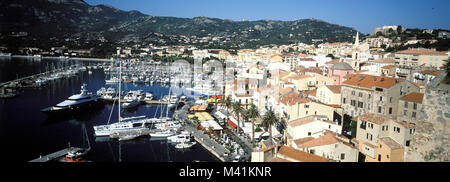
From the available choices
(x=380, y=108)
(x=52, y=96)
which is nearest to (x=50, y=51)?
(x=52, y=96)

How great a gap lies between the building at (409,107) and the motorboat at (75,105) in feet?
78.2

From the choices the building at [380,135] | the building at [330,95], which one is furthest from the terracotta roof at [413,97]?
the building at [330,95]

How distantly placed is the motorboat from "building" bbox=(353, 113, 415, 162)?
2203 cm

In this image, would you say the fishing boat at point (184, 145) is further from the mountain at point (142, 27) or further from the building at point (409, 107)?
the mountain at point (142, 27)

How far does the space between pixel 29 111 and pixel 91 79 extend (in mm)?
21675

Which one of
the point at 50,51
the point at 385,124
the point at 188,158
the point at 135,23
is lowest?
the point at 188,158

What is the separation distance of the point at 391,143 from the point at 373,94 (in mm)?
5745

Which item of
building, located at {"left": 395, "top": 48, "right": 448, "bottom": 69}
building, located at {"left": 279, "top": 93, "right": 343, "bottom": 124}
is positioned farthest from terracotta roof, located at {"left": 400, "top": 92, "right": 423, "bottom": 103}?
building, located at {"left": 395, "top": 48, "right": 448, "bottom": 69}

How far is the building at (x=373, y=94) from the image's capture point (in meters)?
15.8

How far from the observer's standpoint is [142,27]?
5906 inches

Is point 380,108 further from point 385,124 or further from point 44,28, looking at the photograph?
point 44,28

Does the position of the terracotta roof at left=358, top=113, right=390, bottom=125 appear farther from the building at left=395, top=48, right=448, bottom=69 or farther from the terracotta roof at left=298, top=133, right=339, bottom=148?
the building at left=395, top=48, right=448, bottom=69

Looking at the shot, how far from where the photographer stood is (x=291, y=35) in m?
104
